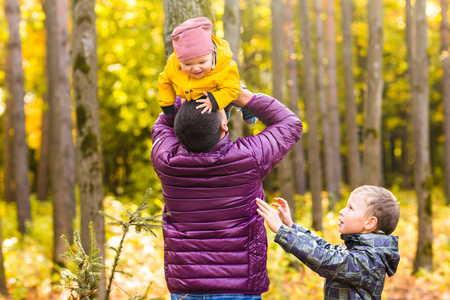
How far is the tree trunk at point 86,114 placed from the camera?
466cm

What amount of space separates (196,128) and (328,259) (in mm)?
906

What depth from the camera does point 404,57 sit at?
22.5 meters

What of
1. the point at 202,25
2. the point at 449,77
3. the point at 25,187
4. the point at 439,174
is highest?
the point at 202,25

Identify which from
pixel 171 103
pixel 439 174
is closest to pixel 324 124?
pixel 171 103

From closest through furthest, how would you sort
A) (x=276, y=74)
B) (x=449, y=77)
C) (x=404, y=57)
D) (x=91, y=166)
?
(x=91, y=166), (x=276, y=74), (x=449, y=77), (x=404, y=57)

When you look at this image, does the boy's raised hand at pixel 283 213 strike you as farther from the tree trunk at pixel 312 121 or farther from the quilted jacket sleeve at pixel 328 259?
the tree trunk at pixel 312 121

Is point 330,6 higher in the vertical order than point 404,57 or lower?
higher

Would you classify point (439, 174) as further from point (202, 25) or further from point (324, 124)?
point (202, 25)

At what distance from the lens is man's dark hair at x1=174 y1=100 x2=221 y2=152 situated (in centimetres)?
208

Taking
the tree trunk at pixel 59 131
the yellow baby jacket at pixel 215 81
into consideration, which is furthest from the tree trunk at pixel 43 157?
the yellow baby jacket at pixel 215 81

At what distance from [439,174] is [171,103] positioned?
1086 inches

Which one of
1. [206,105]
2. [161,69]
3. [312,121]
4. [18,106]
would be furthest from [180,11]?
[18,106]

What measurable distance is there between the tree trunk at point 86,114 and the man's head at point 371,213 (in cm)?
314

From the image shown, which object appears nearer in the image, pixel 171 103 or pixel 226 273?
pixel 226 273
